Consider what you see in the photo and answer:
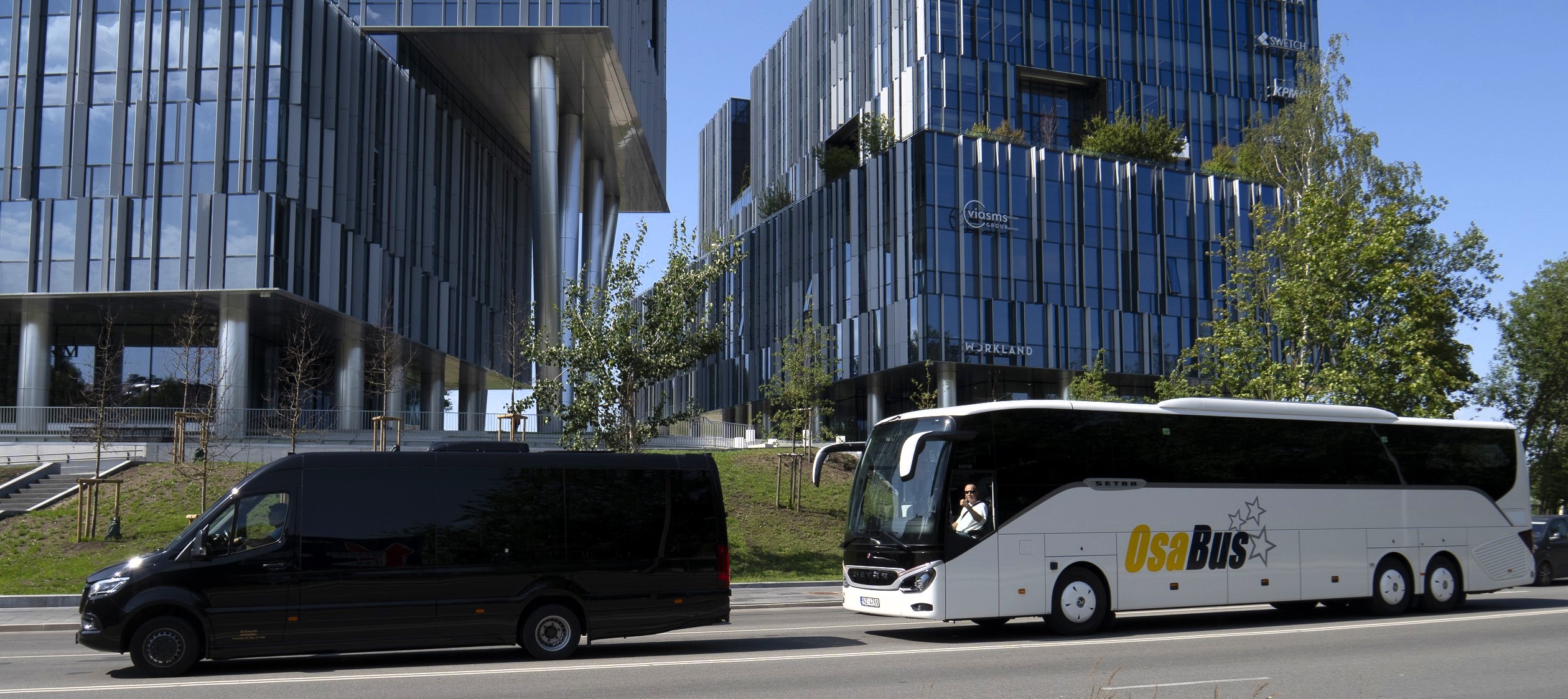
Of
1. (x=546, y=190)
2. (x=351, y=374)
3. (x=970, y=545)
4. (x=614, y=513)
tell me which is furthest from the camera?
(x=546, y=190)

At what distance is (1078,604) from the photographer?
15.2 meters

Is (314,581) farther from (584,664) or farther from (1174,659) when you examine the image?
(1174,659)

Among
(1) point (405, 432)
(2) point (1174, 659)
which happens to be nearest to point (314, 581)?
(2) point (1174, 659)

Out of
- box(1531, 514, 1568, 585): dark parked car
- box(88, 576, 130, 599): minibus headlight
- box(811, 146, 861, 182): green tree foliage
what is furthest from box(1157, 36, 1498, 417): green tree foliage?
box(811, 146, 861, 182): green tree foliage

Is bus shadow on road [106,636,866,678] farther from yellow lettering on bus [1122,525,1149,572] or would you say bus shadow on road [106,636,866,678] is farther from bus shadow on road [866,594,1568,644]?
yellow lettering on bus [1122,525,1149,572]

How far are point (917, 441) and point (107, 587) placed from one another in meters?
8.83

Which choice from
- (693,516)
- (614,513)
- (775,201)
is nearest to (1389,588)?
(693,516)

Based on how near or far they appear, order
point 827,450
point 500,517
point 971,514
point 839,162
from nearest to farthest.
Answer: point 500,517 → point 971,514 → point 827,450 → point 839,162

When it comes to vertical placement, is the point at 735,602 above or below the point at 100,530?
below

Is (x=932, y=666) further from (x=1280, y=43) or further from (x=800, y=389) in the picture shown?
(x=1280, y=43)

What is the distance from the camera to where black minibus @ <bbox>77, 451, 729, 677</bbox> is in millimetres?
12156

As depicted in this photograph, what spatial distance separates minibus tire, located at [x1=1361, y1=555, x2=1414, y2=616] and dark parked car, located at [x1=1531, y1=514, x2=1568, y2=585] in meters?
10.1

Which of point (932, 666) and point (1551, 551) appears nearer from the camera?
point (932, 666)

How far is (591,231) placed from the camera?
6712 cm
